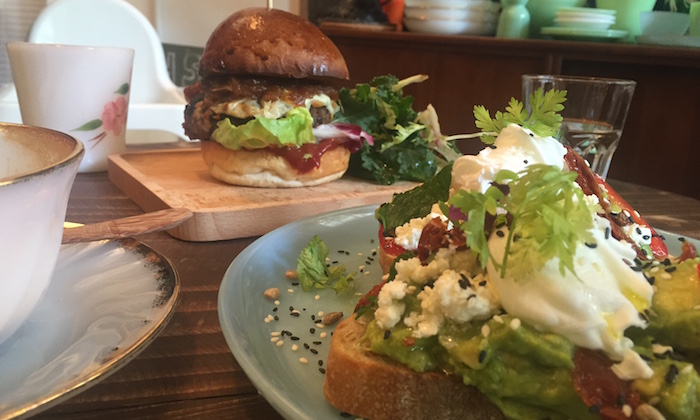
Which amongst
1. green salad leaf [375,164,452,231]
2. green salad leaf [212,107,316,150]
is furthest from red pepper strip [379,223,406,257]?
green salad leaf [212,107,316,150]

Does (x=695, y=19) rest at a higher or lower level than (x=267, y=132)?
higher

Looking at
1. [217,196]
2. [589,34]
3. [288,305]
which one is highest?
[589,34]

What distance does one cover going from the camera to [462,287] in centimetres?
79

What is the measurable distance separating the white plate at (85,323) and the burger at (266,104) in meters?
1.23

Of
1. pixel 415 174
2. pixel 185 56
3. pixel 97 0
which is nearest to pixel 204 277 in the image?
pixel 415 174

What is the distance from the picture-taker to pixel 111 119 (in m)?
2.39

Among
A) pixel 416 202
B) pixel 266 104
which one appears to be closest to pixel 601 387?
pixel 416 202

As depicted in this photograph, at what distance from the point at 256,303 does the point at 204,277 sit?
0.30m

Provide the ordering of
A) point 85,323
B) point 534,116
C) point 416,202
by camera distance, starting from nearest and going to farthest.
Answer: point 85,323
point 534,116
point 416,202

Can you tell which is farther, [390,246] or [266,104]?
[266,104]

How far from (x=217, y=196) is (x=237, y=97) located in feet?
1.55

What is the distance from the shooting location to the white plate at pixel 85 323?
655mm

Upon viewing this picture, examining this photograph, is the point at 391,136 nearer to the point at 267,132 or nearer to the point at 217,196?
the point at 267,132

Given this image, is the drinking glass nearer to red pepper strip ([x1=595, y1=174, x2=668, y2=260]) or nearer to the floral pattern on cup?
red pepper strip ([x1=595, y1=174, x2=668, y2=260])
